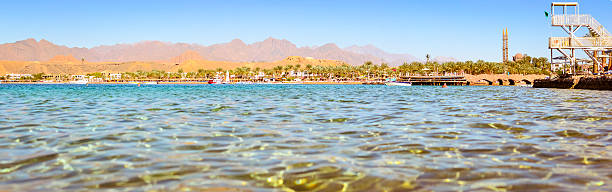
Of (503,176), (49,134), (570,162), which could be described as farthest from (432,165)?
(49,134)

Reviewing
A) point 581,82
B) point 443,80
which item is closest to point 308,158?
point 581,82

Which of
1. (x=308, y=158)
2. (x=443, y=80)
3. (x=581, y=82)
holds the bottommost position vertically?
(x=308, y=158)

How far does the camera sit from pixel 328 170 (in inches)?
271

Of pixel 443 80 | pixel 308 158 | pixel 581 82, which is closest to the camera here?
pixel 308 158

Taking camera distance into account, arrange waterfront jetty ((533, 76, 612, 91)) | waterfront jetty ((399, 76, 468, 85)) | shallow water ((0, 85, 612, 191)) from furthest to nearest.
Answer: waterfront jetty ((399, 76, 468, 85))
waterfront jetty ((533, 76, 612, 91))
shallow water ((0, 85, 612, 191))

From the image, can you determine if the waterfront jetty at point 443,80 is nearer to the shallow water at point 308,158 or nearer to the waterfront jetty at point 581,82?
the waterfront jetty at point 581,82

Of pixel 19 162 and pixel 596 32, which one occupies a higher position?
pixel 596 32

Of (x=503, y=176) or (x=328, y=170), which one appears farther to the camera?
(x=328, y=170)

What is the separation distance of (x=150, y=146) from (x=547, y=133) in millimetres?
9126

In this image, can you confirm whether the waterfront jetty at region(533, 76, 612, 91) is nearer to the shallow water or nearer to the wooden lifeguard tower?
the wooden lifeguard tower

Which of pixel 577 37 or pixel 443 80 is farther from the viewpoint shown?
pixel 443 80

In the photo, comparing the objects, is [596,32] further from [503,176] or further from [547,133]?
[503,176]

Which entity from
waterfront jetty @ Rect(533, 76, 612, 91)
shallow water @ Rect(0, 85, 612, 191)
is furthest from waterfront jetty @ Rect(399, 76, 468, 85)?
shallow water @ Rect(0, 85, 612, 191)

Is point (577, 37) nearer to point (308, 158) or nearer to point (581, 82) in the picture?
point (581, 82)
